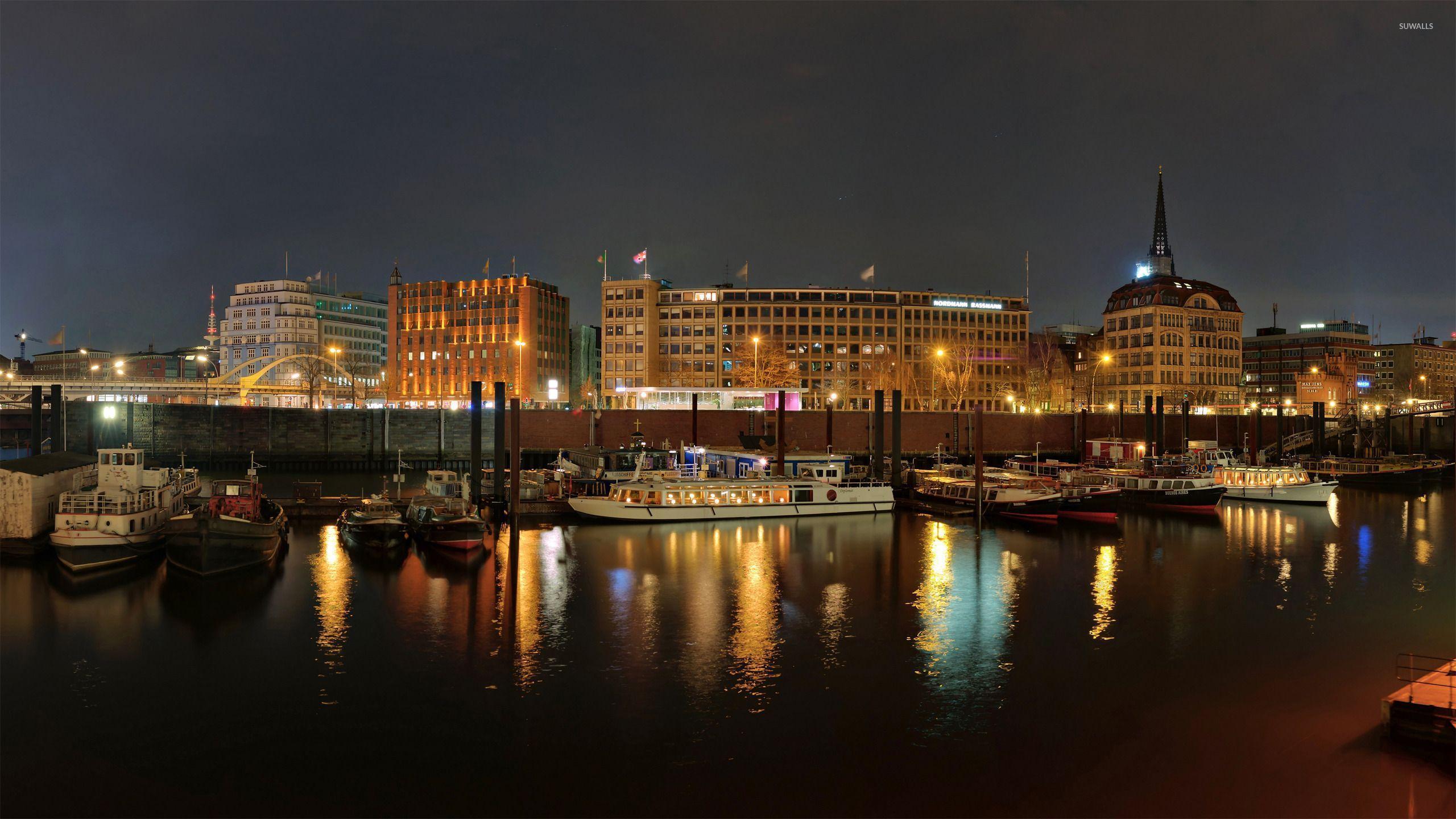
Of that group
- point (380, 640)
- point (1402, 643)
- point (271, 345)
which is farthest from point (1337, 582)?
point (271, 345)

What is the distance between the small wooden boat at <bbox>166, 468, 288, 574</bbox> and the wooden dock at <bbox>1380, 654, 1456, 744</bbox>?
36612 mm

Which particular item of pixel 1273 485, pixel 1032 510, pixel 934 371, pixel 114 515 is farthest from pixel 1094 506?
pixel 934 371

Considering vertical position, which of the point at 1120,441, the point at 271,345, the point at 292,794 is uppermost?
the point at 271,345

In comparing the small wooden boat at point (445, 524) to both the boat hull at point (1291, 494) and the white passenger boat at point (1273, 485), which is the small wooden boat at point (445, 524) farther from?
the boat hull at point (1291, 494)

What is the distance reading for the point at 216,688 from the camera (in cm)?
2203

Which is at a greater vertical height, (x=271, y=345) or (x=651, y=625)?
(x=271, y=345)

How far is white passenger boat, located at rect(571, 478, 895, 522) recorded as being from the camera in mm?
47594

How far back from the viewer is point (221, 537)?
108ft

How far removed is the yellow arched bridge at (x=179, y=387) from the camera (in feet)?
286

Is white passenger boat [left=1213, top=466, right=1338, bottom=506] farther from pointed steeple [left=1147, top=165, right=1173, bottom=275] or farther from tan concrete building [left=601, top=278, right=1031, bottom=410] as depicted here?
pointed steeple [left=1147, top=165, right=1173, bottom=275]

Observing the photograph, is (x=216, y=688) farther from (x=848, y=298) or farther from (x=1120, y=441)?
(x=848, y=298)

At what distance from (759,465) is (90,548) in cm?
3524

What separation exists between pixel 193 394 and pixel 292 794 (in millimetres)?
126308

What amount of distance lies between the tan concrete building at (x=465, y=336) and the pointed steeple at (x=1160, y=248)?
115506mm
